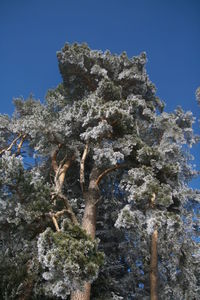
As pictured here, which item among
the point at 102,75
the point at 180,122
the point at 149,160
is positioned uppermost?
the point at 102,75

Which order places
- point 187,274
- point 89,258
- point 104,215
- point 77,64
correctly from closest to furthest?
point 89,258, point 187,274, point 104,215, point 77,64

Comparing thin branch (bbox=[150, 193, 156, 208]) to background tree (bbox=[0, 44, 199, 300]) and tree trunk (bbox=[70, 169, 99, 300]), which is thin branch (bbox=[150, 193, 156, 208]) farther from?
tree trunk (bbox=[70, 169, 99, 300])

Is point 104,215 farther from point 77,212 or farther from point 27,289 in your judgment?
point 27,289

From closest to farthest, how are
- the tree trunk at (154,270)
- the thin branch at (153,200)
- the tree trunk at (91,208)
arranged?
the thin branch at (153,200) → the tree trunk at (91,208) → the tree trunk at (154,270)

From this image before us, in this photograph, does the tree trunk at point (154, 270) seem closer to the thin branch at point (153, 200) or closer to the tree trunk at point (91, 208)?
the tree trunk at point (91, 208)

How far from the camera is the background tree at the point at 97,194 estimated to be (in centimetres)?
559

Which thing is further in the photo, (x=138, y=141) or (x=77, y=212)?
(x=77, y=212)

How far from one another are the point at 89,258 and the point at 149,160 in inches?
136

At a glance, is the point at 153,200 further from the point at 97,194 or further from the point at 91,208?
the point at 97,194

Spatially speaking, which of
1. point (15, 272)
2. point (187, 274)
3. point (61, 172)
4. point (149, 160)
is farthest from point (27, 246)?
point (187, 274)

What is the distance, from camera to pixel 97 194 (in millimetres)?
8031

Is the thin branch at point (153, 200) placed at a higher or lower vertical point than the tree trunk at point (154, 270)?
higher

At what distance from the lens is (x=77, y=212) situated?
333 inches

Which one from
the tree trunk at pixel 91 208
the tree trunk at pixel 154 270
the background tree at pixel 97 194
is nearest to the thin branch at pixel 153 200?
the background tree at pixel 97 194
